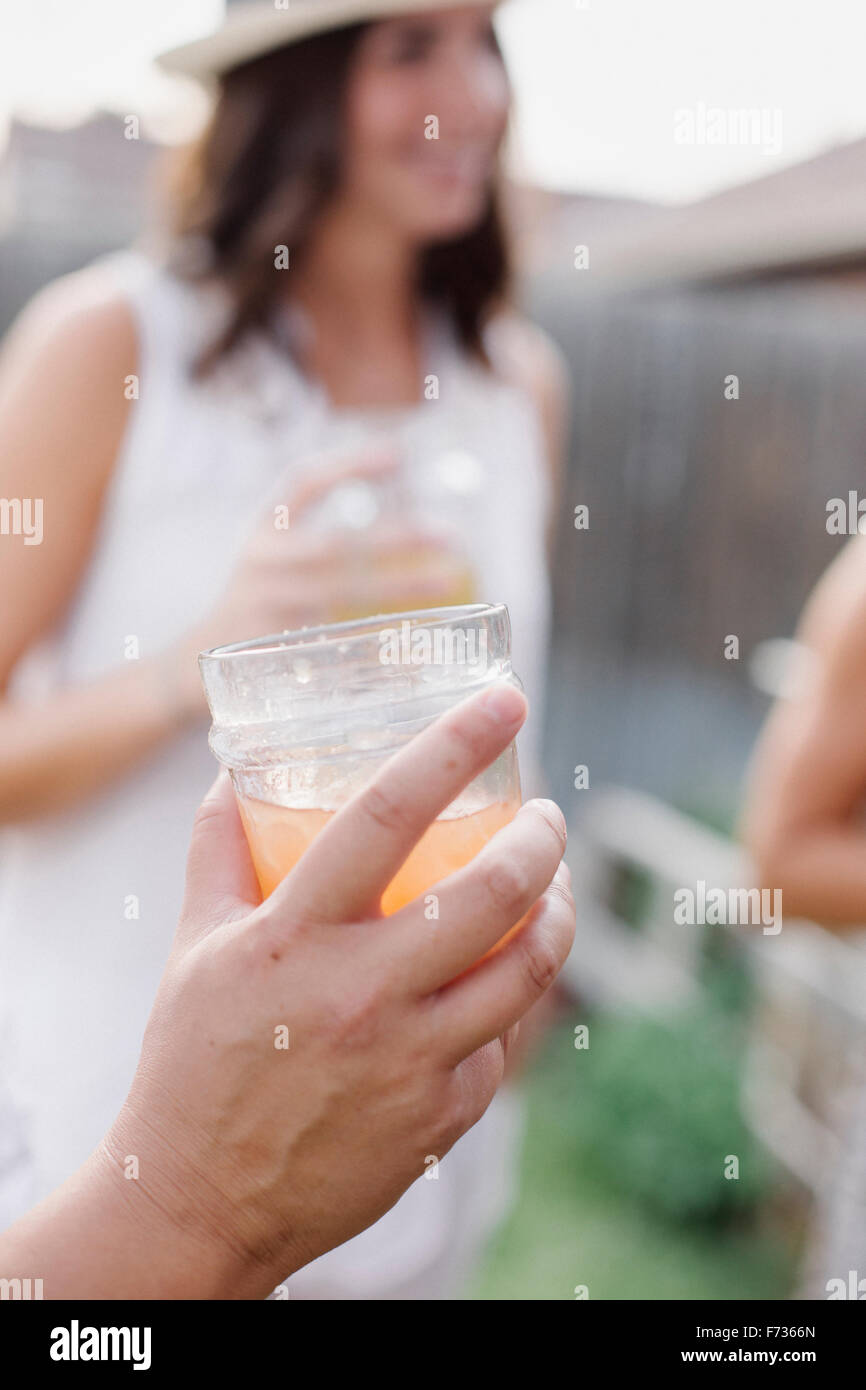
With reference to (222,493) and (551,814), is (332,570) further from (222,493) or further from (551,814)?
(551,814)

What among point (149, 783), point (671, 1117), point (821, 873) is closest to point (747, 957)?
point (671, 1117)

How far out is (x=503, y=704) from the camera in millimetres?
498

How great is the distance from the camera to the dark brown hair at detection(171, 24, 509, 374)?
131 cm

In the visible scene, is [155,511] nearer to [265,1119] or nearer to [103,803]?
[103,803]

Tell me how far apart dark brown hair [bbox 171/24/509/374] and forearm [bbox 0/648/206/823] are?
37cm

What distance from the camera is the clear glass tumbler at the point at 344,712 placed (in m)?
0.58

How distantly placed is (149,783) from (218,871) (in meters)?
0.67

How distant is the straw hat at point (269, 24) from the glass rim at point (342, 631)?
36.6 inches

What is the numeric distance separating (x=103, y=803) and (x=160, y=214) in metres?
0.75

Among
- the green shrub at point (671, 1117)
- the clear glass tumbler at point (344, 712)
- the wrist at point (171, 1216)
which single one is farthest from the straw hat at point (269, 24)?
the green shrub at point (671, 1117)

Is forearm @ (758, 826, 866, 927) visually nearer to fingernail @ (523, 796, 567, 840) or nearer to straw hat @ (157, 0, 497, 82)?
fingernail @ (523, 796, 567, 840)

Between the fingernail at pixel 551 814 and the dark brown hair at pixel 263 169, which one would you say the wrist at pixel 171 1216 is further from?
the dark brown hair at pixel 263 169

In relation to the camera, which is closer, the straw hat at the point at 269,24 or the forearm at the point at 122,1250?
the forearm at the point at 122,1250
